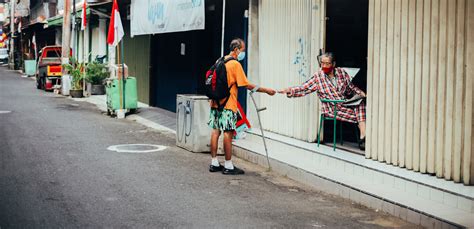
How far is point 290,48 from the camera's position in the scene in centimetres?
1113

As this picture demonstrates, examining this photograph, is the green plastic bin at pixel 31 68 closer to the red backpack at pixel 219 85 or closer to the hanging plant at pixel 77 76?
the hanging plant at pixel 77 76

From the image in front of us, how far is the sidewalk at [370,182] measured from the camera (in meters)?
6.58

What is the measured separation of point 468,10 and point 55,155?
6.61 meters

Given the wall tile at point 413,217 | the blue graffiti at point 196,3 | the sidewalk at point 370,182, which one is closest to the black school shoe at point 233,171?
the sidewalk at point 370,182

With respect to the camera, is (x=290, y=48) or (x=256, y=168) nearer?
(x=256, y=168)

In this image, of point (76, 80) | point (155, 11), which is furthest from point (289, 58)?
point (76, 80)

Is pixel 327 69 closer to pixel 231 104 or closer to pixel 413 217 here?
pixel 231 104

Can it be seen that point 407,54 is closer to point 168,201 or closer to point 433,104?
point 433,104

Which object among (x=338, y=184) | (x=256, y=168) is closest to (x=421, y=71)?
(x=338, y=184)

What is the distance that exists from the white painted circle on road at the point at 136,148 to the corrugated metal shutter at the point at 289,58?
195 centimetres

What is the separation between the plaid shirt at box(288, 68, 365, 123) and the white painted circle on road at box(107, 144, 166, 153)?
306 centimetres

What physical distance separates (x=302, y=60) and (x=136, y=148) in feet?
10.8

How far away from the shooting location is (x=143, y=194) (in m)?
7.84

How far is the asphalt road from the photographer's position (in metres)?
6.62
